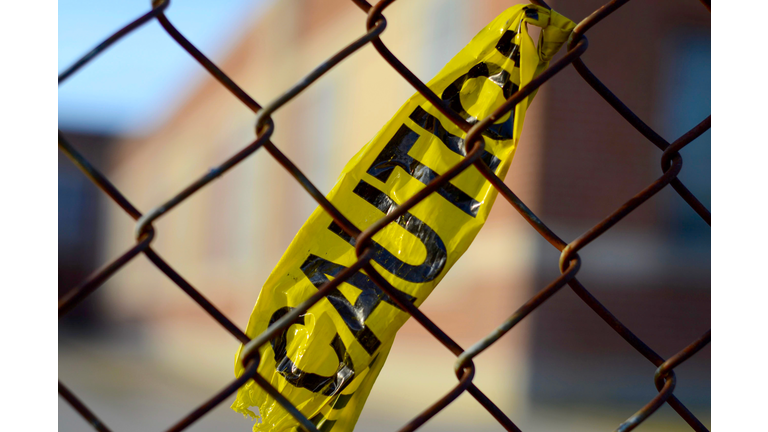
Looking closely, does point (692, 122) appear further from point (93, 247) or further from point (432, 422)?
point (93, 247)

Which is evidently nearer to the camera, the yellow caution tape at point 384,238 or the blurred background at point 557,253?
the yellow caution tape at point 384,238

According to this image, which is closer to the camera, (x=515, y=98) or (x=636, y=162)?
(x=515, y=98)

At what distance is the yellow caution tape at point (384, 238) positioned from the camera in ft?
2.41

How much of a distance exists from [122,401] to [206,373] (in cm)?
209

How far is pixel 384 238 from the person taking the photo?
2.51 ft

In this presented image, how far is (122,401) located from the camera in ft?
19.3

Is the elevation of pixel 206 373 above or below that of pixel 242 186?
below

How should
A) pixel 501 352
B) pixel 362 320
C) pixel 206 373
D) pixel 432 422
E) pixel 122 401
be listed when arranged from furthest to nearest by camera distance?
pixel 206 373 → pixel 122 401 → pixel 501 352 → pixel 432 422 → pixel 362 320

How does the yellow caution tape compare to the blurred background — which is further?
the blurred background

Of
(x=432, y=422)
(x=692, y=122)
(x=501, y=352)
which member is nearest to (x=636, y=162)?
(x=692, y=122)

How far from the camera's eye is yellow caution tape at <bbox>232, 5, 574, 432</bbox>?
2.41 feet

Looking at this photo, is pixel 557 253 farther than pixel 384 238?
Yes
